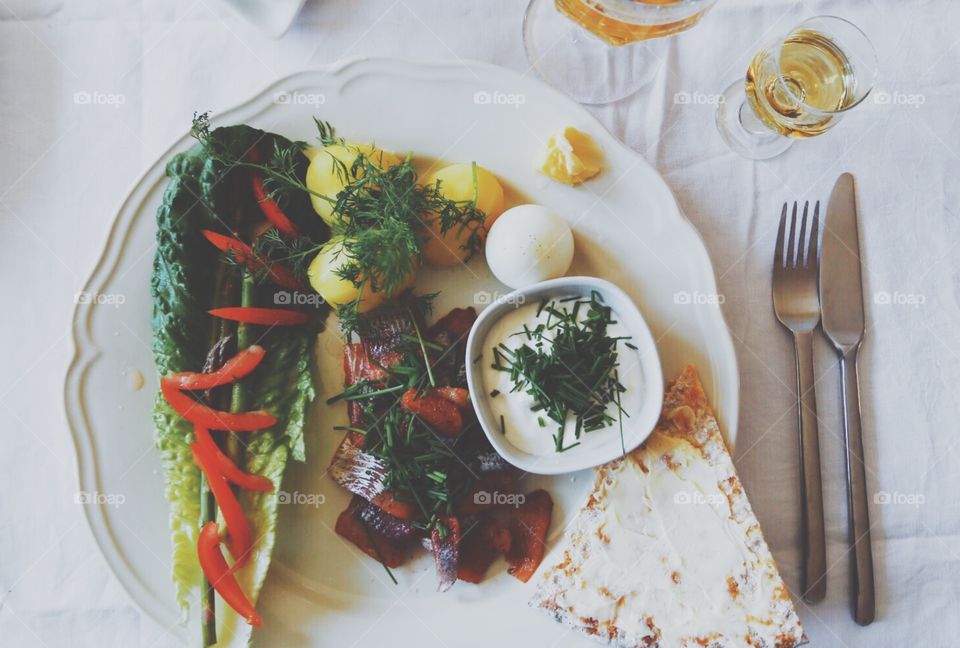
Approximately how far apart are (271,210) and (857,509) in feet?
5.80

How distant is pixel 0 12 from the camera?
7.23 ft

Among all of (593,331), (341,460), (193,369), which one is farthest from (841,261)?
(193,369)

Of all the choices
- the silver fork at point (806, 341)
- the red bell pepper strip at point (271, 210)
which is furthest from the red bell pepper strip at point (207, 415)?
the silver fork at point (806, 341)

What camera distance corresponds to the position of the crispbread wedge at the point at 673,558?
68.9 inches

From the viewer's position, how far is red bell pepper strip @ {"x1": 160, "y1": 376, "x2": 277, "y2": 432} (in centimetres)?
185

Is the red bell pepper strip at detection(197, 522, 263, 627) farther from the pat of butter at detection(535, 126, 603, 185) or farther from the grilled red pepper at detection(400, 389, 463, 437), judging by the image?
the pat of butter at detection(535, 126, 603, 185)

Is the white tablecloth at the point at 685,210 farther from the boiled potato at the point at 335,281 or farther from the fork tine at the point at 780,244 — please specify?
the boiled potato at the point at 335,281

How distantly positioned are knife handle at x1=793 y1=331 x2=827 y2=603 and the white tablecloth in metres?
0.04

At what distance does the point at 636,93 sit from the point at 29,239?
6.11ft

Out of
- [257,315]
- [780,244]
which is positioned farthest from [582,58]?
[257,315]

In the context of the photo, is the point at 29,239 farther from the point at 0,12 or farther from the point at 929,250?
the point at 929,250

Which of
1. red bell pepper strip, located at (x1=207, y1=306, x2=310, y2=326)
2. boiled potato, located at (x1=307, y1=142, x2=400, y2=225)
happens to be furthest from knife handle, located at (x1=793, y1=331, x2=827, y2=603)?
red bell pepper strip, located at (x1=207, y1=306, x2=310, y2=326)

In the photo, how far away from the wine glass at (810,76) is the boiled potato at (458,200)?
764 millimetres

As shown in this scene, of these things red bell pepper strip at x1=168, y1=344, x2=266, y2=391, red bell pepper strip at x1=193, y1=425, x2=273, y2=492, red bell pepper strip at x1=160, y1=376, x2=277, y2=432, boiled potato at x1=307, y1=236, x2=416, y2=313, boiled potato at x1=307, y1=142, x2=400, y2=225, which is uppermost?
boiled potato at x1=307, y1=142, x2=400, y2=225
